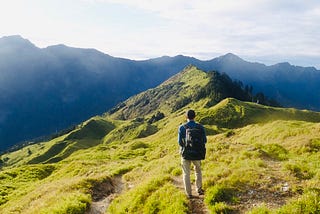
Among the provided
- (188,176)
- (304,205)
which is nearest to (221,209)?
(188,176)

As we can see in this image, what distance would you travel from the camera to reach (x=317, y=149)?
3175cm

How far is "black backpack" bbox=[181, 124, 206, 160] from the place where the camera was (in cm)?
1659

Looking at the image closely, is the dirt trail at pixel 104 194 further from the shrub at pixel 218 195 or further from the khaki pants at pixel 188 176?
the shrub at pixel 218 195

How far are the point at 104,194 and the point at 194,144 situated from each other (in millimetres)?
9178

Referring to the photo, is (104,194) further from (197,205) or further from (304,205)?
(304,205)

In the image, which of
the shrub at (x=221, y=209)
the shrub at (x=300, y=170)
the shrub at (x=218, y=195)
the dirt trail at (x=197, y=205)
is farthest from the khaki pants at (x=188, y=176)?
the shrub at (x=300, y=170)

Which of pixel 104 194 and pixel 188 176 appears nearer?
pixel 188 176

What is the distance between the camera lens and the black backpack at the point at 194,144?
1659cm

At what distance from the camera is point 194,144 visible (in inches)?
654

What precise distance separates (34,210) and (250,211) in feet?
Result: 40.7

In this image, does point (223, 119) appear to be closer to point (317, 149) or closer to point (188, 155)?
point (317, 149)

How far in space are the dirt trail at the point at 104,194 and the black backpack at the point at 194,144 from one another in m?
6.06

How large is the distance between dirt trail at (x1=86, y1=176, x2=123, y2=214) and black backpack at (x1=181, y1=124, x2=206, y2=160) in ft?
19.9

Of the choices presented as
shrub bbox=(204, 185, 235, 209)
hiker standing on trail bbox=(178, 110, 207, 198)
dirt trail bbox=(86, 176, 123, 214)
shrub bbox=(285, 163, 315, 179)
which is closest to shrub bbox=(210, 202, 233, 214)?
shrub bbox=(204, 185, 235, 209)
